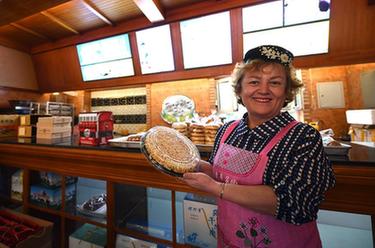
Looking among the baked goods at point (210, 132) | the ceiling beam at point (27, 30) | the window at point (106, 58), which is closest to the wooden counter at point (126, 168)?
the baked goods at point (210, 132)

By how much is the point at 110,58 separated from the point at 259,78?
2.79 meters

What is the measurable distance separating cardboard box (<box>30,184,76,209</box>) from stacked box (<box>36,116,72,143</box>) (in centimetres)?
47

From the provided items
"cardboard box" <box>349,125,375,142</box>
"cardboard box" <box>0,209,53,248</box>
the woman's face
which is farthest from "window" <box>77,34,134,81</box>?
"cardboard box" <box>349,125,375,142</box>

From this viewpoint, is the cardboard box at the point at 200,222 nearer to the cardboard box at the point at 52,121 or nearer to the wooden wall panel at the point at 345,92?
the cardboard box at the point at 52,121

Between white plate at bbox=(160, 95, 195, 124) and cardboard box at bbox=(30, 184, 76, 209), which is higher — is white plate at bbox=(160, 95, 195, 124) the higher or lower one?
the higher one

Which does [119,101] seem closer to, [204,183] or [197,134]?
[197,134]

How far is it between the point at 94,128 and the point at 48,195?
0.85 meters

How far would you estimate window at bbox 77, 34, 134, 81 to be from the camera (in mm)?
2824

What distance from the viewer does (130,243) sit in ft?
4.43

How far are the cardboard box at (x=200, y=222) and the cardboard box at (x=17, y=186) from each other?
1.79 meters

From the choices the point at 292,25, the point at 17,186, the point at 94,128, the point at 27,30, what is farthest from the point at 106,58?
the point at 292,25

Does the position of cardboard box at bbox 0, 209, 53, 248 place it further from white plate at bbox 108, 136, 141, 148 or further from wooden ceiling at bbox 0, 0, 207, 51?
wooden ceiling at bbox 0, 0, 207, 51

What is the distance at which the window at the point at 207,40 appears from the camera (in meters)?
2.28

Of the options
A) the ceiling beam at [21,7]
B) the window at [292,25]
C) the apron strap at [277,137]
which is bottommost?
the apron strap at [277,137]
